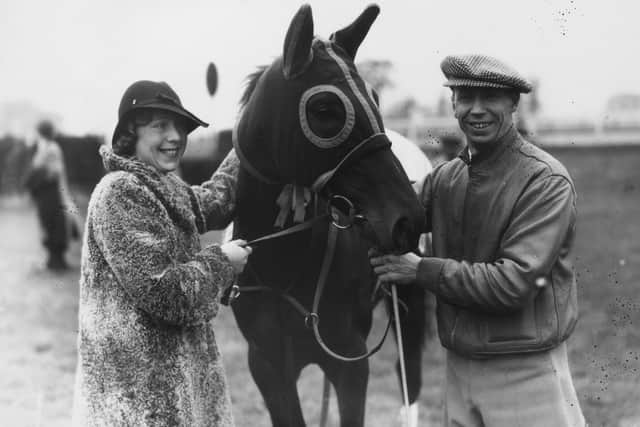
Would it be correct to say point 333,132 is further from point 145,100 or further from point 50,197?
point 50,197

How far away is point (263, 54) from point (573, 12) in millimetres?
1712

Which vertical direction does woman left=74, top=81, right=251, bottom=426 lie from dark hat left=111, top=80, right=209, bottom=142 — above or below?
below

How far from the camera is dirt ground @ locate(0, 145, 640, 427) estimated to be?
14.7 feet

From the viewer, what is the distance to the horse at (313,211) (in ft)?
7.34

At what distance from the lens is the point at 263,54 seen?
371 cm

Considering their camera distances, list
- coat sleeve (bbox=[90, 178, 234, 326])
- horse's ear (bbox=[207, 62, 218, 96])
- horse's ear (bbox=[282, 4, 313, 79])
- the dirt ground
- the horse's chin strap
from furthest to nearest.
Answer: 1. the dirt ground
2. horse's ear (bbox=[207, 62, 218, 96])
3. the horse's chin strap
4. horse's ear (bbox=[282, 4, 313, 79])
5. coat sleeve (bbox=[90, 178, 234, 326])

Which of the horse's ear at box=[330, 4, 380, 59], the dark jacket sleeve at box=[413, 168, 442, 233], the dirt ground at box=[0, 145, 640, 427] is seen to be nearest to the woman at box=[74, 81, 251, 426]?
the horse's ear at box=[330, 4, 380, 59]

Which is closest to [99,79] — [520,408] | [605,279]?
[520,408]

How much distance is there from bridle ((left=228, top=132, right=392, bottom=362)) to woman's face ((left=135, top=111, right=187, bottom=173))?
40 cm

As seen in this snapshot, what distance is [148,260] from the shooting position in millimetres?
1989

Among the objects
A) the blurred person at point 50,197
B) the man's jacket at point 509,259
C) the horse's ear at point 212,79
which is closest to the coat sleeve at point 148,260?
the man's jacket at point 509,259

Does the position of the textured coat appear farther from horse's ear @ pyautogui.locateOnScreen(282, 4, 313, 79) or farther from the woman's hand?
horse's ear @ pyautogui.locateOnScreen(282, 4, 313, 79)

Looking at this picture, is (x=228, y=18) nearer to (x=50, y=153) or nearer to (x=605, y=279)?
(x=50, y=153)

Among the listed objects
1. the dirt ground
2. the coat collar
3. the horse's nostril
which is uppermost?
the coat collar
